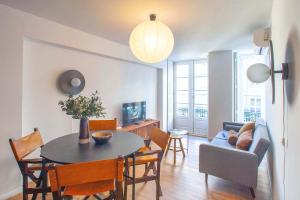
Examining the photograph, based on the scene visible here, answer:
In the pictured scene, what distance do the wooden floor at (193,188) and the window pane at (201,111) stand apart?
104 inches

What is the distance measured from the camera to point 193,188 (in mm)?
2520

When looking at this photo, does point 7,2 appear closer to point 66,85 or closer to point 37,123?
A: point 66,85

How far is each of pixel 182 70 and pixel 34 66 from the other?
4.40 m

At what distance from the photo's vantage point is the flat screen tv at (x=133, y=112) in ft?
13.5

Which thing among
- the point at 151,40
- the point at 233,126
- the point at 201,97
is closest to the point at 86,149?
the point at 151,40

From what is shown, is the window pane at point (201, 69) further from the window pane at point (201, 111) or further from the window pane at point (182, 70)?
the window pane at point (201, 111)

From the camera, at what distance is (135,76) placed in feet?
15.2

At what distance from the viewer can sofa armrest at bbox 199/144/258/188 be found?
2.22m

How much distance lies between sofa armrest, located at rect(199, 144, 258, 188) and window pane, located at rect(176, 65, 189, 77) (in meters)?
3.73

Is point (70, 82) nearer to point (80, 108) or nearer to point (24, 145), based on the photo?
point (80, 108)

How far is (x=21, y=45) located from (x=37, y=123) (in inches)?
43.7

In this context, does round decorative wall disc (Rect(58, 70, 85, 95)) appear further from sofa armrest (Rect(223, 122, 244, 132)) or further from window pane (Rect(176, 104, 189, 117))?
window pane (Rect(176, 104, 189, 117))

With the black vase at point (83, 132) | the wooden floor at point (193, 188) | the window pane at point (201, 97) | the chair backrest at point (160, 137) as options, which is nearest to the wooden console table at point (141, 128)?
the wooden floor at point (193, 188)

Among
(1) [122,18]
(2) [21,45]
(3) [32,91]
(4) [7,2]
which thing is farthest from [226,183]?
(4) [7,2]
